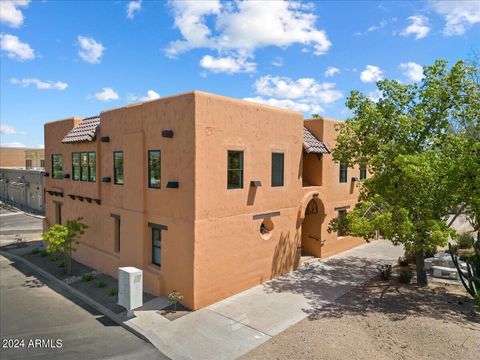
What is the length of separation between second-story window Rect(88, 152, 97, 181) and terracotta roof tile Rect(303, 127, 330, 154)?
1019cm

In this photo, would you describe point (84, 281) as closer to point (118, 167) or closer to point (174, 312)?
point (118, 167)

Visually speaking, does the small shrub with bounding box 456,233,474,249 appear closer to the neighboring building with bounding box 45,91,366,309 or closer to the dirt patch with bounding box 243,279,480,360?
the dirt patch with bounding box 243,279,480,360

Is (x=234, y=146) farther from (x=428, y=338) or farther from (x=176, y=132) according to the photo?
(x=428, y=338)

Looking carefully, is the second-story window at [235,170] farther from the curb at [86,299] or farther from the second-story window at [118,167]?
the curb at [86,299]

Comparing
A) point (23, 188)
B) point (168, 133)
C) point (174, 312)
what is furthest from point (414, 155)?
point (23, 188)

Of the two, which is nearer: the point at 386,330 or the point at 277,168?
the point at 386,330

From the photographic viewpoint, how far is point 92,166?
1727cm

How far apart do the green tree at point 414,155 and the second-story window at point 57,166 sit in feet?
50.6

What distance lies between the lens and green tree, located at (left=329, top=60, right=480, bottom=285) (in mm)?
11109

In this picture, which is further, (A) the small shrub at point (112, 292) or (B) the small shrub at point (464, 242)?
(B) the small shrub at point (464, 242)

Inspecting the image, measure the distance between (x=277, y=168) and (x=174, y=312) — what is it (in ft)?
22.9

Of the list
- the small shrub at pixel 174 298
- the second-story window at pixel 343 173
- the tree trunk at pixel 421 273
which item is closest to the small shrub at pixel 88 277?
the small shrub at pixel 174 298

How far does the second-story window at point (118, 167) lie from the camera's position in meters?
15.3

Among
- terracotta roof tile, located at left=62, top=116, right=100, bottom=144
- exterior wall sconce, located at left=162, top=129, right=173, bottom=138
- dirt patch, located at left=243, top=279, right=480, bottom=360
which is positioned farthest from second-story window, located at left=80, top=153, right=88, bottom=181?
dirt patch, located at left=243, top=279, right=480, bottom=360
